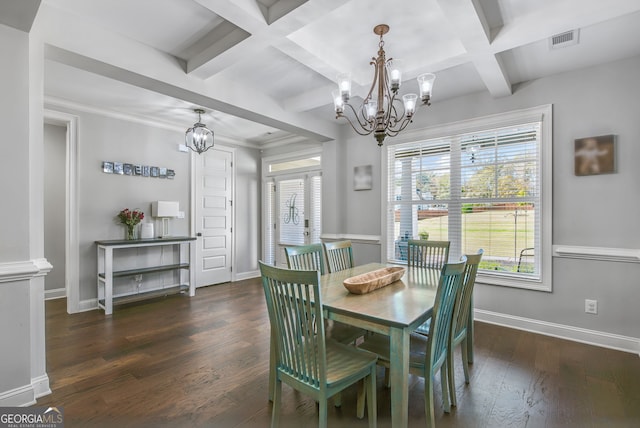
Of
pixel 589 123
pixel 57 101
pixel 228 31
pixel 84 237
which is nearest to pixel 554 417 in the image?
pixel 589 123

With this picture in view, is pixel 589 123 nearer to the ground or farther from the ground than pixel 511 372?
farther from the ground

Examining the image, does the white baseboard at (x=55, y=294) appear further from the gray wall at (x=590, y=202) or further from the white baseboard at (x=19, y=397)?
the gray wall at (x=590, y=202)

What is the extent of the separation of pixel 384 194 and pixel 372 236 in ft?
2.07

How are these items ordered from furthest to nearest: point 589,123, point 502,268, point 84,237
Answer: point 84,237 < point 502,268 < point 589,123

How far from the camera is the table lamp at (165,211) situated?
438 centimetres

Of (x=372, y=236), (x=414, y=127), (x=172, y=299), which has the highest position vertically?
(x=414, y=127)

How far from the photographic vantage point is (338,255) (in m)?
3.05

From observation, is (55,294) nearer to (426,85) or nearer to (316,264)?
(316,264)

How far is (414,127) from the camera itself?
3.92 metres

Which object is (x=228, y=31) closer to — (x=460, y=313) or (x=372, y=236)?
(x=460, y=313)

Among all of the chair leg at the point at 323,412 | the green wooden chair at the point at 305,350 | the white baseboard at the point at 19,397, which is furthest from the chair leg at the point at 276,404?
the white baseboard at the point at 19,397

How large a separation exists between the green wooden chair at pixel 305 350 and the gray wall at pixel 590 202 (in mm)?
2495

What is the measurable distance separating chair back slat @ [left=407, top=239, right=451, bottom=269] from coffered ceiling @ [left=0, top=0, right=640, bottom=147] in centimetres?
166

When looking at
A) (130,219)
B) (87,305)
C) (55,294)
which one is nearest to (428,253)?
(130,219)
